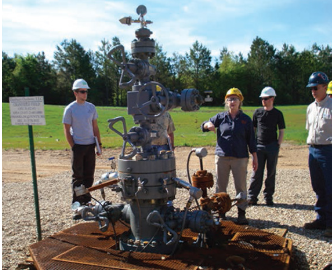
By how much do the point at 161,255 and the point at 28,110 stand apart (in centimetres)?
268

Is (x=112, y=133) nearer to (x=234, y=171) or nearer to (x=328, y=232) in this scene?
(x=234, y=171)

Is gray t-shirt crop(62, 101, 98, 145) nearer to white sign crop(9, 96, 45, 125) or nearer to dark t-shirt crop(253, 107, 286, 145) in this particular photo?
white sign crop(9, 96, 45, 125)

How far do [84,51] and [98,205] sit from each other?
189ft

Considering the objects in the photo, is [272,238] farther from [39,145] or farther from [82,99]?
[39,145]

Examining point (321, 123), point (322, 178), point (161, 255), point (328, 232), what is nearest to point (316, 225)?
point (328, 232)

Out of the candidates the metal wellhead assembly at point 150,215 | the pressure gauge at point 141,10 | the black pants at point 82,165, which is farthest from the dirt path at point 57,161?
the pressure gauge at point 141,10

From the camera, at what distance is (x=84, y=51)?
5919cm

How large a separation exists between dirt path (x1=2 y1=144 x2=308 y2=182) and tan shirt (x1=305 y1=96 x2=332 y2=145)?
540 cm

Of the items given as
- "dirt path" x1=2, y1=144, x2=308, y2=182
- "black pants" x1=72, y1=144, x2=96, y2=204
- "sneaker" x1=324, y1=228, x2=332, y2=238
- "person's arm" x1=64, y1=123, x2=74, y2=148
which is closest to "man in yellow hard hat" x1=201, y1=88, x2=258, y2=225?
"sneaker" x1=324, y1=228, x2=332, y2=238

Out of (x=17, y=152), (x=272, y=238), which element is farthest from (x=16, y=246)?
(x=17, y=152)

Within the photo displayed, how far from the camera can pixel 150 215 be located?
379 centimetres

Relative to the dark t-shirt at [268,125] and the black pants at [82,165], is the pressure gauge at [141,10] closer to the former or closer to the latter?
the black pants at [82,165]

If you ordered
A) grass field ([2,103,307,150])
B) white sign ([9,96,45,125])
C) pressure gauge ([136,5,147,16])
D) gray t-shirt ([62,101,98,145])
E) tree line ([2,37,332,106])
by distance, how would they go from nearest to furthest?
pressure gauge ([136,5,147,16]) → white sign ([9,96,45,125]) → gray t-shirt ([62,101,98,145]) → grass field ([2,103,307,150]) → tree line ([2,37,332,106])

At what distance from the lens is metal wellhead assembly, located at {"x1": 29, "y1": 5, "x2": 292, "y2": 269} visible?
145 inches
